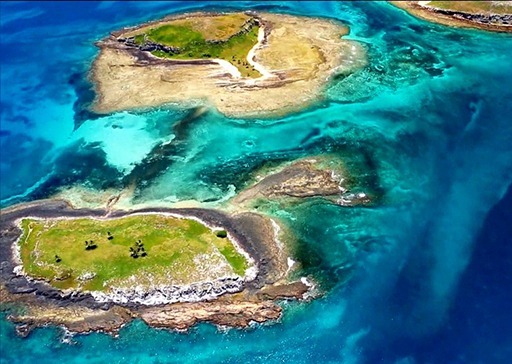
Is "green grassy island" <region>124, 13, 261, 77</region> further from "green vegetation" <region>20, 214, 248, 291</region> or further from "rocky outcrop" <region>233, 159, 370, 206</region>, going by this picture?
"green vegetation" <region>20, 214, 248, 291</region>

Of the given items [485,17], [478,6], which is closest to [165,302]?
[485,17]

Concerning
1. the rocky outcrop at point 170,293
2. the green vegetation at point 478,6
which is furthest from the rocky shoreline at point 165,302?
the green vegetation at point 478,6

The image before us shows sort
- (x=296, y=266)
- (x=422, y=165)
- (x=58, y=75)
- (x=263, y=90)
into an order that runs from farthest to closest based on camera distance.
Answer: (x=58, y=75) → (x=263, y=90) → (x=422, y=165) → (x=296, y=266)

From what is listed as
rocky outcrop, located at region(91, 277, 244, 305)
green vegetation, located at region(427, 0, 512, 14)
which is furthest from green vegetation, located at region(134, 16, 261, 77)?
rocky outcrop, located at region(91, 277, 244, 305)

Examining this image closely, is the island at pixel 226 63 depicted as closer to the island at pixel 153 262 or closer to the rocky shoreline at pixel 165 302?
the island at pixel 153 262

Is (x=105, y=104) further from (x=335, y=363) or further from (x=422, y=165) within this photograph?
(x=335, y=363)

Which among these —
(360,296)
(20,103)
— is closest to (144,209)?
(360,296)

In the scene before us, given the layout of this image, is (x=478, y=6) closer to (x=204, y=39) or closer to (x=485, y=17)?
(x=485, y=17)
